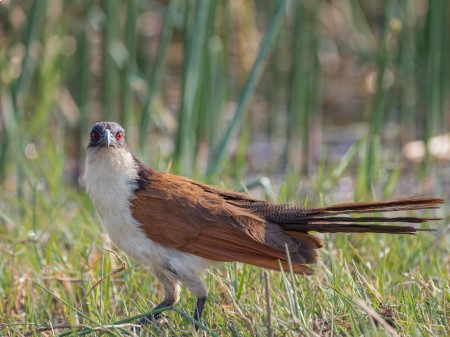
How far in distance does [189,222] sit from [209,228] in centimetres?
6

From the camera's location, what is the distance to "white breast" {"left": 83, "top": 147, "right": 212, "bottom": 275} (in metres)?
2.39

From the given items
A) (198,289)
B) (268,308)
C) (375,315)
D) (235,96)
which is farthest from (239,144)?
(375,315)

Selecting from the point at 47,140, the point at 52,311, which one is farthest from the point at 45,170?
the point at 52,311

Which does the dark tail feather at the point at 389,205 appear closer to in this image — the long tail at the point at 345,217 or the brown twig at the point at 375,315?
the long tail at the point at 345,217

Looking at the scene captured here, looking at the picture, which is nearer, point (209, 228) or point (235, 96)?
point (209, 228)

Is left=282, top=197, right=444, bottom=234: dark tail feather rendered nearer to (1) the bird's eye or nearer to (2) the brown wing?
(2) the brown wing

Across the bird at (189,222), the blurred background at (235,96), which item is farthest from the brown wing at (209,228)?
the blurred background at (235,96)

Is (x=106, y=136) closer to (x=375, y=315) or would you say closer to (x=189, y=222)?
(x=189, y=222)

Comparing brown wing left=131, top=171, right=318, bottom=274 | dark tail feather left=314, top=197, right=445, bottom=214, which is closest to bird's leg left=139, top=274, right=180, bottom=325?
brown wing left=131, top=171, right=318, bottom=274

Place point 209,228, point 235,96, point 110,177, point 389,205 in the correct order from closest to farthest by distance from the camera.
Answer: point 389,205 < point 209,228 < point 110,177 < point 235,96

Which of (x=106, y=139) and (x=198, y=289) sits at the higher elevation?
(x=106, y=139)

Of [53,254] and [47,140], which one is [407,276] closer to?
[53,254]

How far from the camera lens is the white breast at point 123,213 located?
2391 mm

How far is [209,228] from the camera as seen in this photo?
7.69 feet
